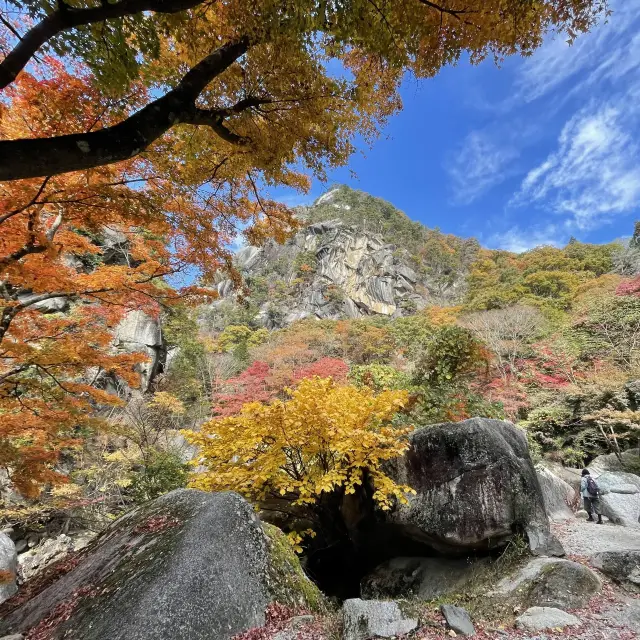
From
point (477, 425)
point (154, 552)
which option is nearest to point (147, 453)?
point (154, 552)

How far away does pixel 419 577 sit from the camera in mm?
5312

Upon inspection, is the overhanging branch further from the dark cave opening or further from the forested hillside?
the dark cave opening

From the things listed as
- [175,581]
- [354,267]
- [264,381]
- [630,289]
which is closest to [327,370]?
[264,381]

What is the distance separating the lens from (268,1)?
2584 mm

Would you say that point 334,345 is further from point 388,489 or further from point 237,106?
point 237,106

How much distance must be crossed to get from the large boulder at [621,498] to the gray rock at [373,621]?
7.34 metres

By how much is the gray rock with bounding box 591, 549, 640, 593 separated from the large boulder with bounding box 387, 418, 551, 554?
2.17 feet

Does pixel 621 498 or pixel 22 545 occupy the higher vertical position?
pixel 621 498

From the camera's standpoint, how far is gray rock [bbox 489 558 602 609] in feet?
12.1

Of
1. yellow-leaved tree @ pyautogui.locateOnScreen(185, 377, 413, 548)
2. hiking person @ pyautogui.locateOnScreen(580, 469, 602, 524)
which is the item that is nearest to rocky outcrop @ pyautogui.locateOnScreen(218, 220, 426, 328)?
hiking person @ pyautogui.locateOnScreen(580, 469, 602, 524)

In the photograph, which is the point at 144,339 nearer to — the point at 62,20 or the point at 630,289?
the point at 62,20

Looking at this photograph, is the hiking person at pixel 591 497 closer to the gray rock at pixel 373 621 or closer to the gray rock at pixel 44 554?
the gray rock at pixel 373 621

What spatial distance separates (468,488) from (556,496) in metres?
5.38

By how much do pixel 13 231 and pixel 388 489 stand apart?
20.0 feet
